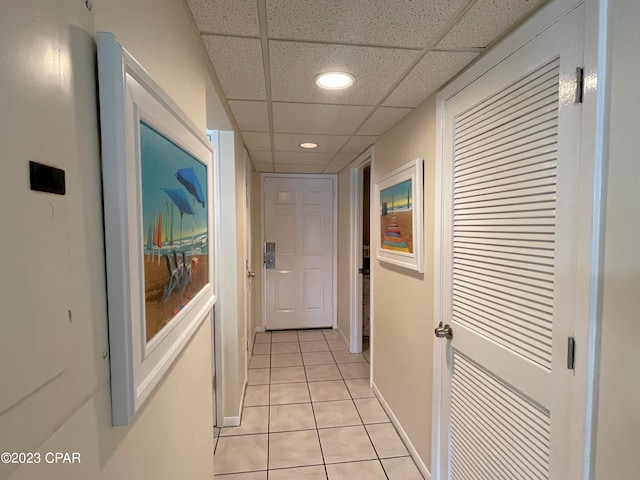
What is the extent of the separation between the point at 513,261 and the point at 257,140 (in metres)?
2.06

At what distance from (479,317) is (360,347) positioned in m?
2.42

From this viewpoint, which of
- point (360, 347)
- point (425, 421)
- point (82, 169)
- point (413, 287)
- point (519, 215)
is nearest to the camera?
point (82, 169)

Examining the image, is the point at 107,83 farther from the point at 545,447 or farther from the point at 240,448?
the point at 240,448

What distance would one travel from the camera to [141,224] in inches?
23.8

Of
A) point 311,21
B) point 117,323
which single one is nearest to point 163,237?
point 117,323

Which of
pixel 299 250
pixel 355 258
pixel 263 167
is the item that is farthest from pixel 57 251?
pixel 299 250

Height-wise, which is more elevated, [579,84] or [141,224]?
[579,84]

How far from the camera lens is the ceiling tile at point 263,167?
3.45 meters

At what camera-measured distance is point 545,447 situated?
3.05ft

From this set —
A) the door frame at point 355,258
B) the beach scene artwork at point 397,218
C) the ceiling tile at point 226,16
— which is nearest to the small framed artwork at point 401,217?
the beach scene artwork at point 397,218

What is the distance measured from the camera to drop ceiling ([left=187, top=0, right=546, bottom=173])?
95cm

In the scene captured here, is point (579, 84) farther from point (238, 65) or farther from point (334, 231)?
point (334, 231)

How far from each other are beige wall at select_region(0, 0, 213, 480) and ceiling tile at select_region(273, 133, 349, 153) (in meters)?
1.70

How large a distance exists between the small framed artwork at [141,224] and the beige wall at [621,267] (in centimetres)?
108
